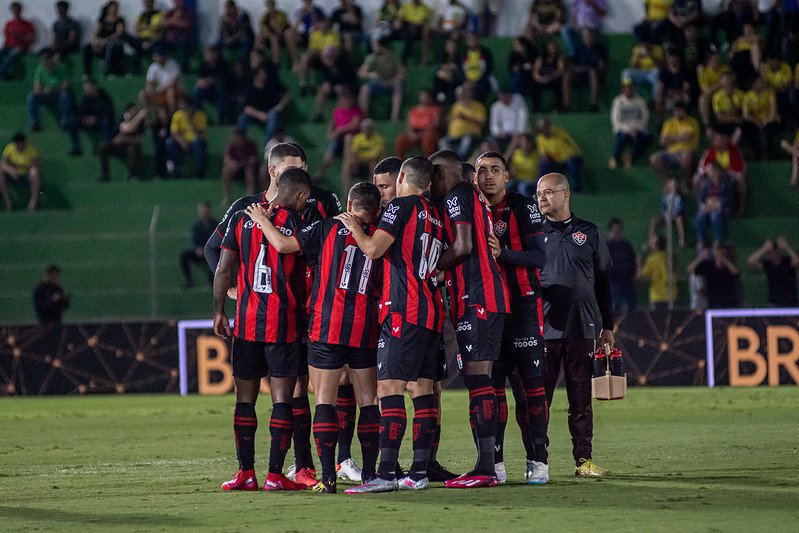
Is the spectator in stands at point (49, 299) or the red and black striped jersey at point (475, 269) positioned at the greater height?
the red and black striped jersey at point (475, 269)

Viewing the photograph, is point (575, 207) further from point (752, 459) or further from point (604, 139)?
point (752, 459)

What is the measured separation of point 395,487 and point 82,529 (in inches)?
84.0

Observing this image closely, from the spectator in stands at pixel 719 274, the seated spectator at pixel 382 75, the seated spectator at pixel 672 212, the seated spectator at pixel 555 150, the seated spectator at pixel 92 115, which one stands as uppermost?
the seated spectator at pixel 382 75

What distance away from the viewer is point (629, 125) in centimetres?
2464

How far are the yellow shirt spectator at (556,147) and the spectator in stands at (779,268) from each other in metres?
3.82

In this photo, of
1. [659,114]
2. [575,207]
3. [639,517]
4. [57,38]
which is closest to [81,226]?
[57,38]

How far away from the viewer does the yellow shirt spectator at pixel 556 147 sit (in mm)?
23750

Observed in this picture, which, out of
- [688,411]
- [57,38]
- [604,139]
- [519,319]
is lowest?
[688,411]

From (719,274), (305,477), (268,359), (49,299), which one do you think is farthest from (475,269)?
(49,299)

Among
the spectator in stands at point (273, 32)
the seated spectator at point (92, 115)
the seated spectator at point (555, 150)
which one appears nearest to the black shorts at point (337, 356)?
the seated spectator at point (555, 150)

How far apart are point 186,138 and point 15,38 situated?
517 centimetres

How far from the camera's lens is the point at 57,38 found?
28281 mm

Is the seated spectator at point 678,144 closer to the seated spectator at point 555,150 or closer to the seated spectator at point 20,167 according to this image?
the seated spectator at point 555,150

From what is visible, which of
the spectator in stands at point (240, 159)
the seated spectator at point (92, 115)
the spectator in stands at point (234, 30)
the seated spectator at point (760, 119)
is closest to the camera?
the seated spectator at point (760, 119)
